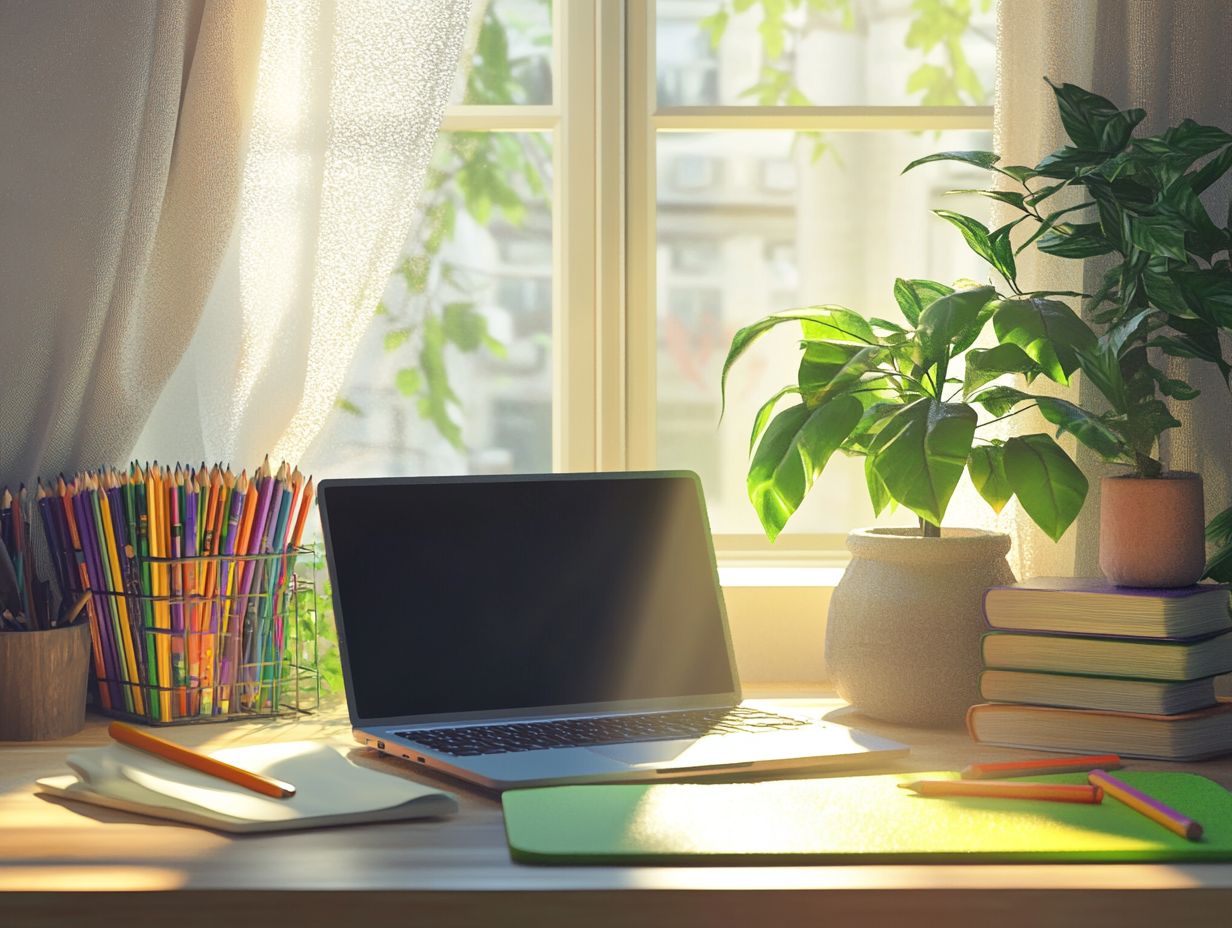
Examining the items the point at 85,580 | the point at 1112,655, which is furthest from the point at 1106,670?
the point at 85,580

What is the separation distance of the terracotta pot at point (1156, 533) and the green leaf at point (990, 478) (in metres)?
0.10

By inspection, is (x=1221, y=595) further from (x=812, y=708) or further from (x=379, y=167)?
(x=379, y=167)

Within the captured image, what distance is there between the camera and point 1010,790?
992mm

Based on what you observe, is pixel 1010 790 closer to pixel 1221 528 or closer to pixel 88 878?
pixel 1221 528

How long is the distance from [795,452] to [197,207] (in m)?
0.67

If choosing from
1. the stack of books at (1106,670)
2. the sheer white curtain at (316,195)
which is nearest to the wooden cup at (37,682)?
the sheer white curtain at (316,195)

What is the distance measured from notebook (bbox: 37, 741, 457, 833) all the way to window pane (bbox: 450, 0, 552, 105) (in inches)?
36.2

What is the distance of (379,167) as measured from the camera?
60.2 inches

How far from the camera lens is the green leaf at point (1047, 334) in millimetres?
1238

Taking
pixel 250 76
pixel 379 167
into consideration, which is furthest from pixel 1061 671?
pixel 250 76

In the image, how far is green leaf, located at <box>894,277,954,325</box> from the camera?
1411 mm

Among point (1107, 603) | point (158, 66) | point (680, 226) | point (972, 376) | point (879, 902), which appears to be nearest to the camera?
point (879, 902)

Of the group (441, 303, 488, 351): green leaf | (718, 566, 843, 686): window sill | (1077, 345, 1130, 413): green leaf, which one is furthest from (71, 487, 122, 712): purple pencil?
(1077, 345, 1130, 413): green leaf

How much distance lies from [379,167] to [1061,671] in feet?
2.81
